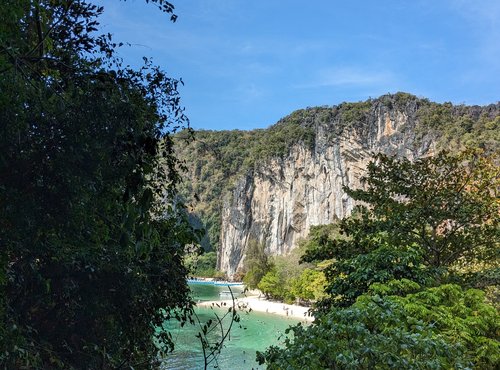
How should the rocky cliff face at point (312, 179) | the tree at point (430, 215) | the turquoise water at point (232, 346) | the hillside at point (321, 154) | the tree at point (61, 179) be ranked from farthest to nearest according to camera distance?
the rocky cliff face at point (312, 179) → the hillside at point (321, 154) → the turquoise water at point (232, 346) → the tree at point (430, 215) → the tree at point (61, 179)

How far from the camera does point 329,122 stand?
67062 millimetres

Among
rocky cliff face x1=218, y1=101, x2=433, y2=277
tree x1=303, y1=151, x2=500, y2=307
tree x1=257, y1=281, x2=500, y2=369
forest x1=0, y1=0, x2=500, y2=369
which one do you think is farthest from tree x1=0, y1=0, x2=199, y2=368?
rocky cliff face x1=218, y1=101, x2=433, y2=277

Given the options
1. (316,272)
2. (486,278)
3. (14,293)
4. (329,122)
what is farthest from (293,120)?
(14,293)

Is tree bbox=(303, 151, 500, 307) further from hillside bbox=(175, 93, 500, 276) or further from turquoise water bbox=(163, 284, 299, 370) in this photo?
hillside bbox=(175, 93, 500, 276)

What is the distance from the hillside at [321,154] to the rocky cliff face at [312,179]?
12cm

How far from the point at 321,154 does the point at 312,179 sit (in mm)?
4536

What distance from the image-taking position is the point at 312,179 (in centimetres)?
6881

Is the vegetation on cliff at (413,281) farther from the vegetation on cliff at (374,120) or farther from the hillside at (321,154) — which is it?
the hillside at (321,154)

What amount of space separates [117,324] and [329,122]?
64681 mm

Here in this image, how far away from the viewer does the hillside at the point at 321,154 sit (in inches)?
2062

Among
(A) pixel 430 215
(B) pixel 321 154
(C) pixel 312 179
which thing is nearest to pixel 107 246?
(A) pixel 430 215

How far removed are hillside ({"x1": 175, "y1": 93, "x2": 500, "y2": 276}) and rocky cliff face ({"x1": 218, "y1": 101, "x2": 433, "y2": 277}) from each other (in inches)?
4.9

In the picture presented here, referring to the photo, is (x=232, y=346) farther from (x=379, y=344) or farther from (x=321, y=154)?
(x=321, y=154)

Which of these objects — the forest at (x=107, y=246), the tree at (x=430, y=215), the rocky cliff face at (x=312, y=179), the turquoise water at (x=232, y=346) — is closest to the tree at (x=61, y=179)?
the forest at (x=107, y=246)
